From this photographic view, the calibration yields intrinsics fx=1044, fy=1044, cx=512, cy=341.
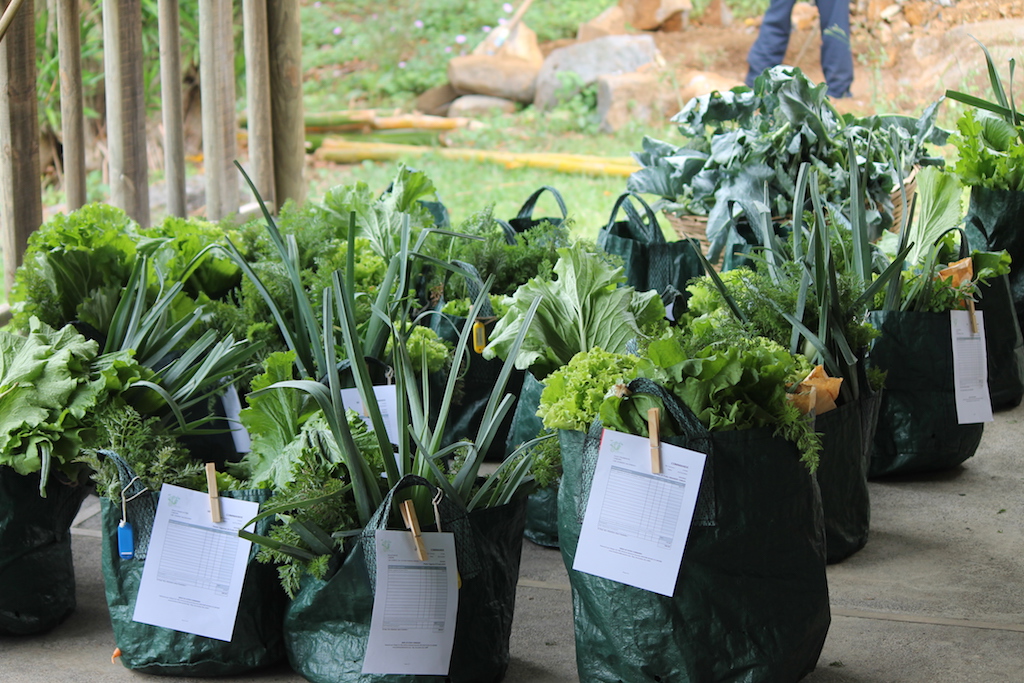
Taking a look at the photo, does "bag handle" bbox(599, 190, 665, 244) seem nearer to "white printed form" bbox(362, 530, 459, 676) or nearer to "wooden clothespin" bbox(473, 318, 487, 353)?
"wooden clothespin" bbox(473, 318, 487, 353)

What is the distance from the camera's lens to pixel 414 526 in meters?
1.34

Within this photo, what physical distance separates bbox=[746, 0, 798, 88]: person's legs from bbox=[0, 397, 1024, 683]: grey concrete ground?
416 cm

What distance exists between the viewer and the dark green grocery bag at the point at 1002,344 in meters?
2.39

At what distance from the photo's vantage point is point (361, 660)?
1.42 meters

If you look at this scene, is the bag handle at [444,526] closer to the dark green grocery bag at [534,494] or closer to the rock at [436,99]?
the dark green grocery bag at [534,494]

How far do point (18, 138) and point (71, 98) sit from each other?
0.28m

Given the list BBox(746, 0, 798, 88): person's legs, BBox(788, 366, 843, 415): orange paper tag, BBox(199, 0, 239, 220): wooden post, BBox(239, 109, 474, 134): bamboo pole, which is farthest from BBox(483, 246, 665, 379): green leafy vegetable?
BBox(239, 109, 474, 134): bamboo pole

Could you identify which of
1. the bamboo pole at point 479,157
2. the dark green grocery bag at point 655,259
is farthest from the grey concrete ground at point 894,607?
the bamboo pole at point 479,157

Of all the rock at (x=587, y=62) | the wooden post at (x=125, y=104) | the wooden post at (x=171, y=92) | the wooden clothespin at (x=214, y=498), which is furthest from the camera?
the rock at (x=587, y=62)

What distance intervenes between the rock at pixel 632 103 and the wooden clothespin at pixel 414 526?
605 cm

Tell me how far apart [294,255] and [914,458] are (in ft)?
4.54

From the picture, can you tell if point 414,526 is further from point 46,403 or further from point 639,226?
point 639,226

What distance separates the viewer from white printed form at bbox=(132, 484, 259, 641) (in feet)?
4.74

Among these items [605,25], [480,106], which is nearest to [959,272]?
[480,106]
